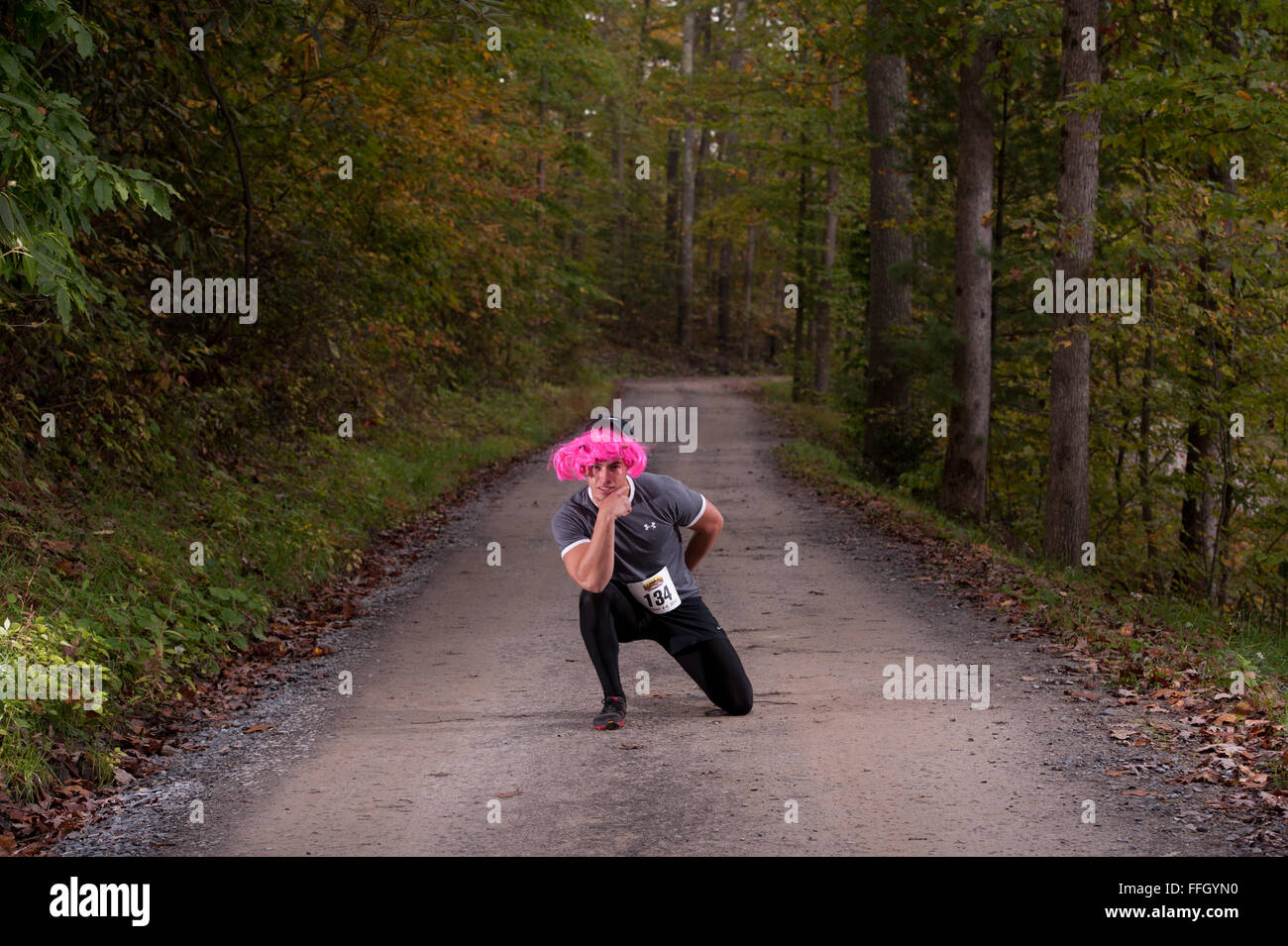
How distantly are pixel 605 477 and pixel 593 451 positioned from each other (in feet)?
0.52

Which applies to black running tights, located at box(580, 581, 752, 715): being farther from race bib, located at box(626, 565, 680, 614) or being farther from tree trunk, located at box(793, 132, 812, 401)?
tree trunk, located at box(793, 132, 812, 401)

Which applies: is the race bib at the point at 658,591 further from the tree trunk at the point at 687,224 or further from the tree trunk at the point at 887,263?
the tree trunk at the point at 687,224

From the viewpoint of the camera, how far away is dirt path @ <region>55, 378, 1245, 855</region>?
16.6 feet

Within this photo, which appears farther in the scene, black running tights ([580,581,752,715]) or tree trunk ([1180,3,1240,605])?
tree trunk ([1180,3,1240,605])

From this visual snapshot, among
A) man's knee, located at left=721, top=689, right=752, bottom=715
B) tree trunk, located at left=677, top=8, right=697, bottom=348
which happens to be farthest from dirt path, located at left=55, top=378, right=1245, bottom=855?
tree trunk, located at left=677, top=8, right=697, bottom=348

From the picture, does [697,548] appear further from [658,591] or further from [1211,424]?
[1211,424]

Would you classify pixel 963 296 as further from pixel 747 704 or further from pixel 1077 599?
pixel 747 704

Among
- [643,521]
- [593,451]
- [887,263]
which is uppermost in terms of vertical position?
[887,263]

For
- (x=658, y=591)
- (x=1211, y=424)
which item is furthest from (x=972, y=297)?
(x=658, y=591)

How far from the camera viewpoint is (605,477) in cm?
620

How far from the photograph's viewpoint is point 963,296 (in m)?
16.1

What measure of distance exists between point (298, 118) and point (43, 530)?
19.8 feet

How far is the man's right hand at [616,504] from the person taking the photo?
20.3 feet
